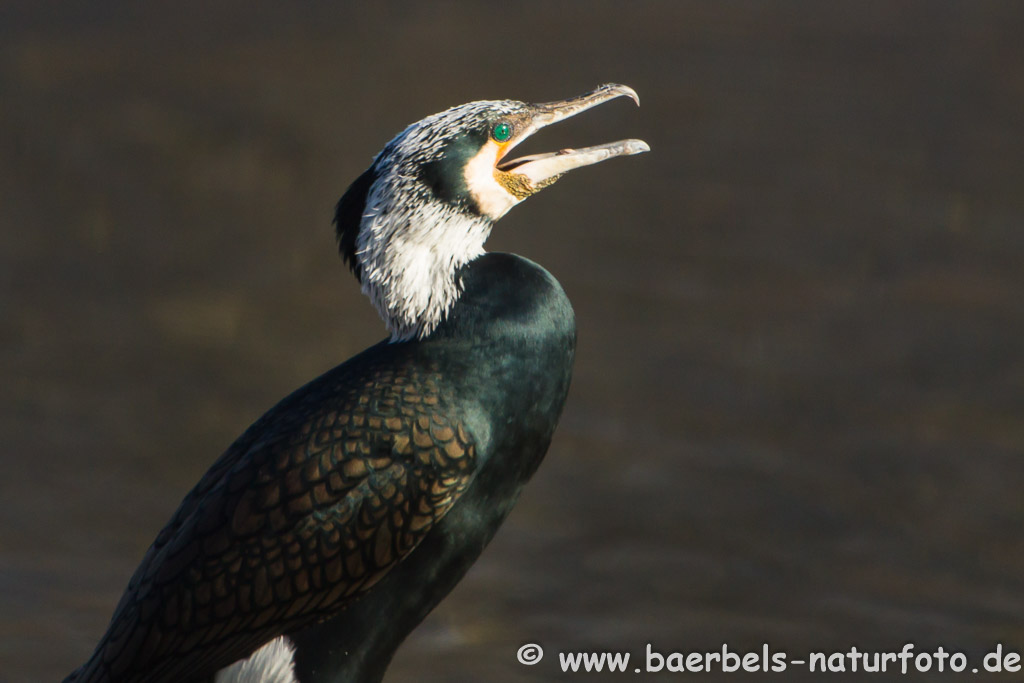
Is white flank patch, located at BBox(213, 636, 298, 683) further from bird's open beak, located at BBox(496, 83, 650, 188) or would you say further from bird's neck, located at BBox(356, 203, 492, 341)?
bird's open beak, located at BBox(496, 83, 650, 188)

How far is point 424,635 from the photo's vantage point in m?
3.73

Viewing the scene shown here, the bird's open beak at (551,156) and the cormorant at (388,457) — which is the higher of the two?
the bird's open beak at (551,156)

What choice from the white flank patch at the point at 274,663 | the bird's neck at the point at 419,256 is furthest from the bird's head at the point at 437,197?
the white flank patch at the point at 274,663

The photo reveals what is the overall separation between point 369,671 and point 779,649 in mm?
1451

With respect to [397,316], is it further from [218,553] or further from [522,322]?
[218,553]

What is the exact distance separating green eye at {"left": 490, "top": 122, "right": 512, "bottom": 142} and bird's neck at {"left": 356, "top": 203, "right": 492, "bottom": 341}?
132 mm

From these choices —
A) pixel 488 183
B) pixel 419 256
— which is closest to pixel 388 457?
pixel 419 256

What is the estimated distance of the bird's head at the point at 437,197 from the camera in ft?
7.86

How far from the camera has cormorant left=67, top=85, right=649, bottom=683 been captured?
2338mm

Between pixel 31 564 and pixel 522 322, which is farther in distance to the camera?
pixel 31 564

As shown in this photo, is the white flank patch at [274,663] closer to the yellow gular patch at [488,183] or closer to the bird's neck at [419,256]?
the bird's neck at [419,256]

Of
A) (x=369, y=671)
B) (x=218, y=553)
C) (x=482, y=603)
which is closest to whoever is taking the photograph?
(x=218, y=553)

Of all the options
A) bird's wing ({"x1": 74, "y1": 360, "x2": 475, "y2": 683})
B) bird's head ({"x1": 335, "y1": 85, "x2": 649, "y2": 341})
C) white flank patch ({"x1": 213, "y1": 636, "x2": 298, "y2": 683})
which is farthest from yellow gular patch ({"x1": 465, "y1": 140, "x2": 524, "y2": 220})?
white flank patch ({"x1": 213, "y1": 636, "x2": 298, "y2": 683})

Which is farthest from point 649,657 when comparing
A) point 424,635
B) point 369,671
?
point 369,671
